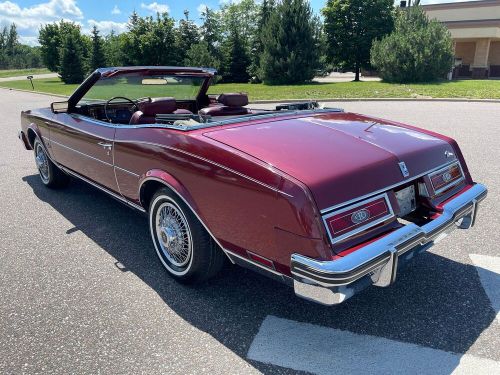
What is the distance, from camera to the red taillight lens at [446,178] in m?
2.82

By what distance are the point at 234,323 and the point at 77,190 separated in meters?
3.64

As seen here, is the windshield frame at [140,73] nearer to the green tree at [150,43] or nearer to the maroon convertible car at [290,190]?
the maroon convertible car at [290,190]

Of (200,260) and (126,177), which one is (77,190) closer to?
(126,177)

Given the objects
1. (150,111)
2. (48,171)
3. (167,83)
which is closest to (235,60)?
(48,171)

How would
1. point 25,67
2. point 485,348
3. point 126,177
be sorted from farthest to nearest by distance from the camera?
point 25,67
point 126,177
point 485,348

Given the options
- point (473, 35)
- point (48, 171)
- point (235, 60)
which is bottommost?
point (48, 171)

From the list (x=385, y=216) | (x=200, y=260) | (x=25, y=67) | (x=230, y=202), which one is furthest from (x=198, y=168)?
(x=25, y=67)

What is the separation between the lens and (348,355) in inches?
89.7

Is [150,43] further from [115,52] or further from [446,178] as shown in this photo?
[446,178]

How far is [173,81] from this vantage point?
4594mm

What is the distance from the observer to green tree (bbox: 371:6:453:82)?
78.1 feet

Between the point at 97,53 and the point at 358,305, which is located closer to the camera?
the point at 358,305

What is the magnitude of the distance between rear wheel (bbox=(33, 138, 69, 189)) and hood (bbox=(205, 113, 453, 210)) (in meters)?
3.24

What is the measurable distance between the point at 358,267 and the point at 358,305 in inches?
31.9
